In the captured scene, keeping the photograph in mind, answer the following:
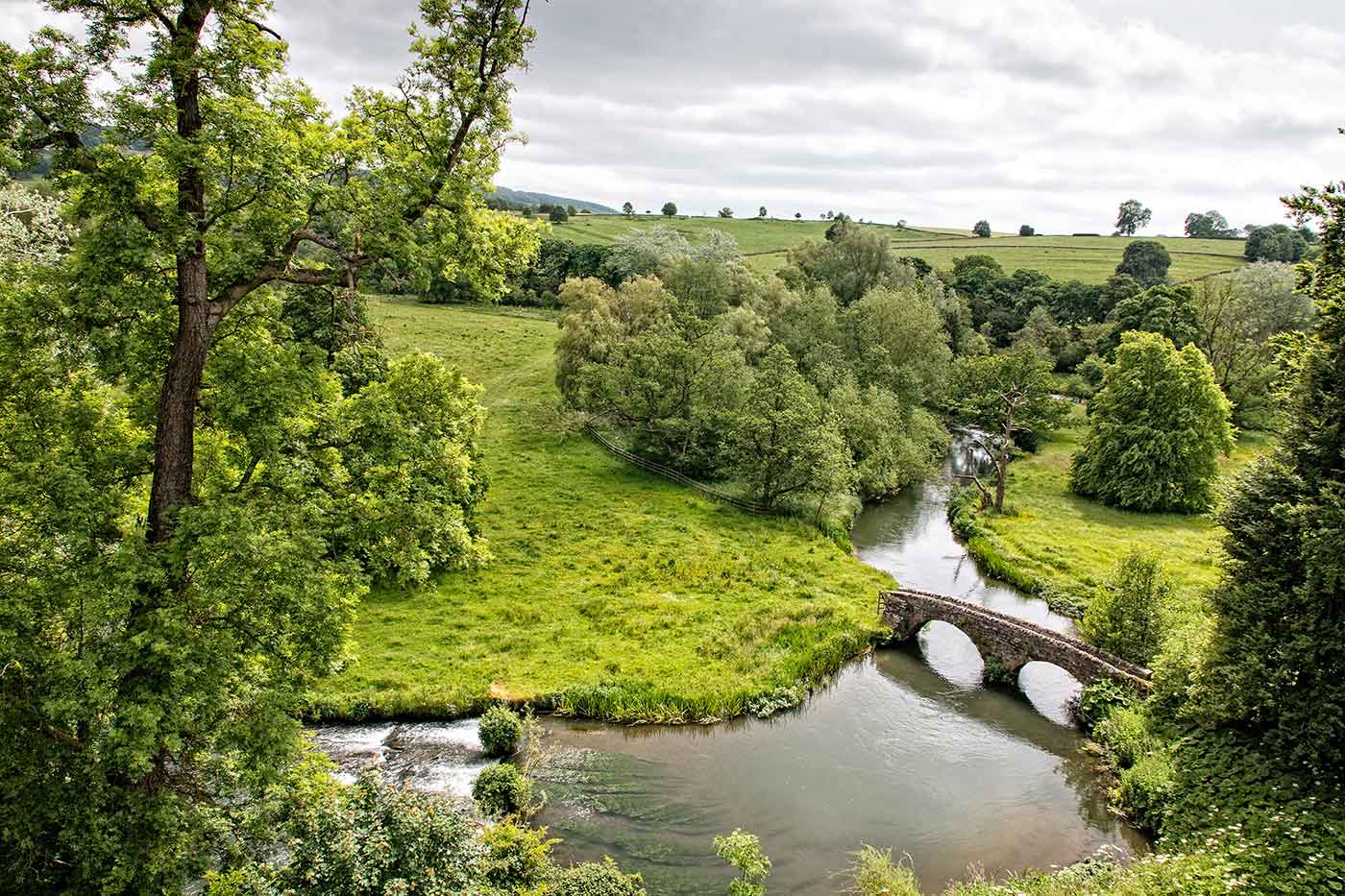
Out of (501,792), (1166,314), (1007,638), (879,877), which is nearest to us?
(879,877)

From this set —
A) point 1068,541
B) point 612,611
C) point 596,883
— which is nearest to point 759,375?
point 612,611

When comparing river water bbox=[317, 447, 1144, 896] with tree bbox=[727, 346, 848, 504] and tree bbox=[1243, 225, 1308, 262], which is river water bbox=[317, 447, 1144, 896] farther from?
tree bbox=[1243, 225, 1308, 262]

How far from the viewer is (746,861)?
1605 cm

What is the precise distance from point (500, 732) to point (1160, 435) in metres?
43.5

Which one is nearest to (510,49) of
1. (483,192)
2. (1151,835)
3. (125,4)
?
(483,192)

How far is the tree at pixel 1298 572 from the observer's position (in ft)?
52.5

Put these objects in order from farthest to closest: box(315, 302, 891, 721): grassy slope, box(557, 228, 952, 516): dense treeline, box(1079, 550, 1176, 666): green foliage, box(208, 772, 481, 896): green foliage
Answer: box(557, 228, 952, 516): dense treeline, box(1079, 550, 1176, 666): green foliage, box(315, 302, 891, 721): grassy slope, box(208, 772, 481, 896): green foliage

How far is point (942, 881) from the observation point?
1736 centimetres

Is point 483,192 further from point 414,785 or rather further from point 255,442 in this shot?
point 414,785

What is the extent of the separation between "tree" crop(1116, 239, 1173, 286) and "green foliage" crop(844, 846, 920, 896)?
360 ft

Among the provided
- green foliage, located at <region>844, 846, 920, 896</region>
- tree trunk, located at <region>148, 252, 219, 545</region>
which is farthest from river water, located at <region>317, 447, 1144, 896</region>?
tree trunk, located at <region>148, 252, 219, 545</region>

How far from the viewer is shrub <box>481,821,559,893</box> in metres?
14.4

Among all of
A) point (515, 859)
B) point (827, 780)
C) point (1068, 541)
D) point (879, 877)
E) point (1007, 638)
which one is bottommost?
point (827, 780)

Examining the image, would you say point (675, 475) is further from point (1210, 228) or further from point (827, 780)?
point (1210, 228)
